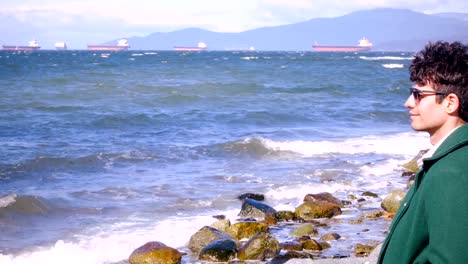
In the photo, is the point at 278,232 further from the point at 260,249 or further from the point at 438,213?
the point at 438,213

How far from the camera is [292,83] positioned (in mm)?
39969

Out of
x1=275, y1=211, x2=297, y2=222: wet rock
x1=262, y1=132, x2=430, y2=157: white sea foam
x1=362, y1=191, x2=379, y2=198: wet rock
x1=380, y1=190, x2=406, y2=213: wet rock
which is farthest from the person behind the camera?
x1=262, y1=132, x2=430, y2=157: white sea foam

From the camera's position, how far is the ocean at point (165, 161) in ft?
28.7

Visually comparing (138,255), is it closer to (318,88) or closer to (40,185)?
(40,185)

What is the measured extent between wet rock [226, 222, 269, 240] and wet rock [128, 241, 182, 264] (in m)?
1.13

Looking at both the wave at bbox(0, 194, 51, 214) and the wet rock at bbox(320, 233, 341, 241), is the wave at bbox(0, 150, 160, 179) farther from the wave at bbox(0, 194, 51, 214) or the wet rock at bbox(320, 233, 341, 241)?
the wet rock at bbox(320, 233, 341, 241)

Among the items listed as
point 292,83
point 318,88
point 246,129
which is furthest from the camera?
point 292,83

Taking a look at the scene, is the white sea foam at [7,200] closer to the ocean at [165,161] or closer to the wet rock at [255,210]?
the ocean at [165,161]

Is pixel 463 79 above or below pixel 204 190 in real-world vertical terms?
above

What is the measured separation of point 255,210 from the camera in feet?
30.8

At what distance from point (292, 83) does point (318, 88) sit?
13.8 ft

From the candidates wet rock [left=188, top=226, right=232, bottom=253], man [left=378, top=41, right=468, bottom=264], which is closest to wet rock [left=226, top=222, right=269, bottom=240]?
wet rock [left=188, top=226, right=232, bottom=253]

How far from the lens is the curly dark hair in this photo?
226 centimetres

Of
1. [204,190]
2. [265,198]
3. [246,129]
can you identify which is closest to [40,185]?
[204,190]
